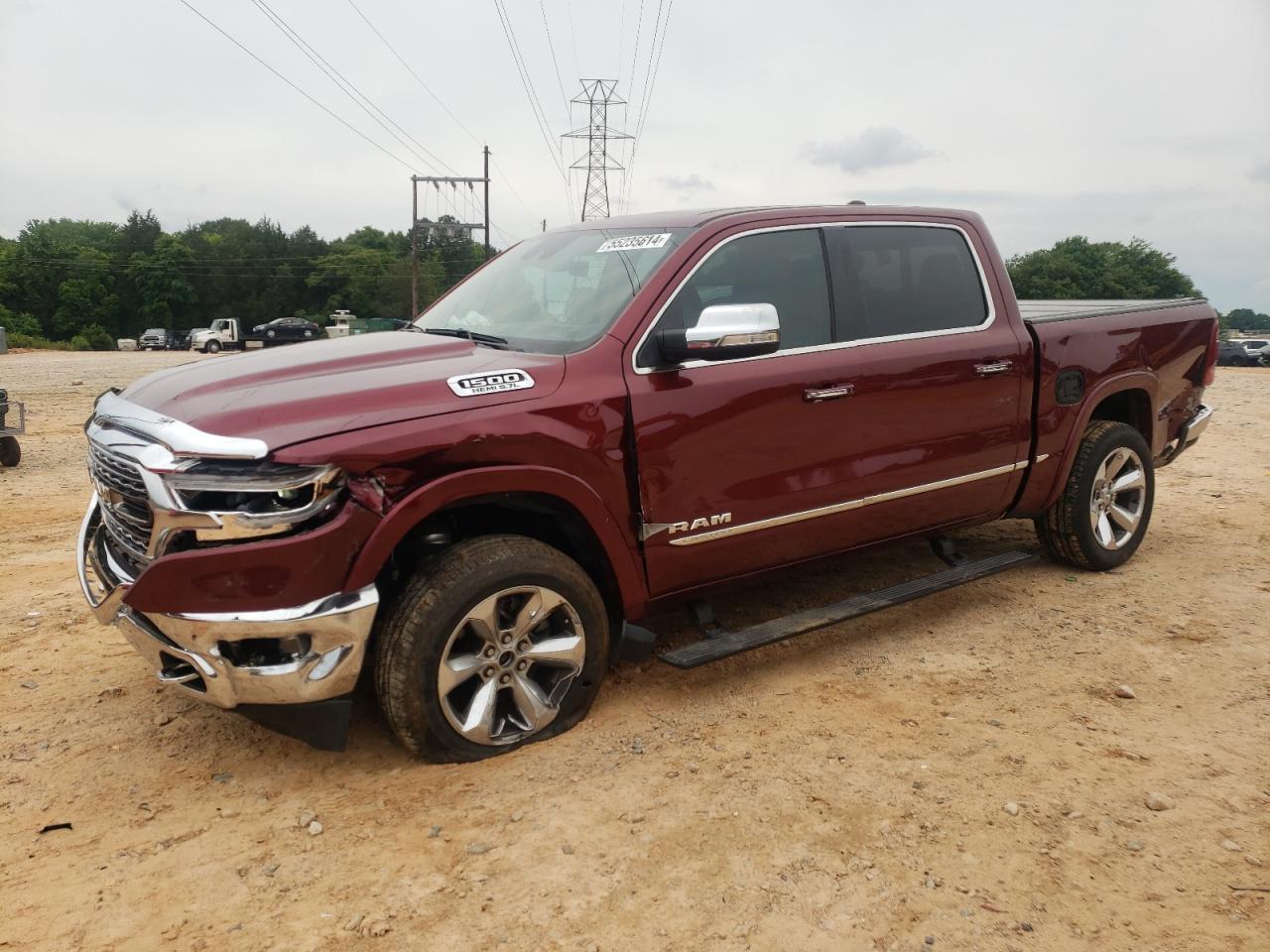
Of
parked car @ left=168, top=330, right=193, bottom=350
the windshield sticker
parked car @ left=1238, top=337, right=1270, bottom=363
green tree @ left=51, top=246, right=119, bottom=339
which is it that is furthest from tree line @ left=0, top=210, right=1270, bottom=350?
the windshield sticker

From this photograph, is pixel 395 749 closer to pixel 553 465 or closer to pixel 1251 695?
pixel 553 465

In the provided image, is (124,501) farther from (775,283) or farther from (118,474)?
(775,283)

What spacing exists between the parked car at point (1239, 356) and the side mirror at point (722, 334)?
44.4m

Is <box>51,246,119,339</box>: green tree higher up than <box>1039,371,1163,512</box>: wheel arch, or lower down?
higher up

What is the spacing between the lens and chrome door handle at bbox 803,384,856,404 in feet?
13.1

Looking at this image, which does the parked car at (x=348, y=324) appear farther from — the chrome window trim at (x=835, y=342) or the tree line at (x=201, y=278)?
the chrome window trim at (x=835, y=342)

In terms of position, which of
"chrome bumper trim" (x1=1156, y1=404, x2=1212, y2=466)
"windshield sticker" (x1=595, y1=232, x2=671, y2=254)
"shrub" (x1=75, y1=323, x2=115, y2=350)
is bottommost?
"shrub" (x1=75, y1=323, x2=115, y2=350)

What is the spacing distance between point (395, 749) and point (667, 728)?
1013 mm

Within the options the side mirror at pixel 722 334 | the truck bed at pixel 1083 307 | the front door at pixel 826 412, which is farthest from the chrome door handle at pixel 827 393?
the truck bed at pixel 1083 307

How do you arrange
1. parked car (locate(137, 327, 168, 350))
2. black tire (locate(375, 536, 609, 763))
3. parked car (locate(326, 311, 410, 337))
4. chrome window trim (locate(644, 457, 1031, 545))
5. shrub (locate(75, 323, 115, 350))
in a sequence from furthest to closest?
shrub (locate(75, 323, 115, 350)), parked car (locate(137, 327, 168, 350)), parked car (locate(326, 311, 410, 337)), chrome window trim (locate(644, 457, 1031, 545)), black tire (locate(375, 536, 609, 763))

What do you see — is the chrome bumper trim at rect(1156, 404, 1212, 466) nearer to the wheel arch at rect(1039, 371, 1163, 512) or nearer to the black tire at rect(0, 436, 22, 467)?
the wheel arch at rect(1039, 371, 1163, 512)

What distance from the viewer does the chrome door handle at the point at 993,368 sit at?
4609mm

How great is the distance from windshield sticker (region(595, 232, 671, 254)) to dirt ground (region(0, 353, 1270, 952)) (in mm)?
1808

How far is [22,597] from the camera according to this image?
5258 millimetres
